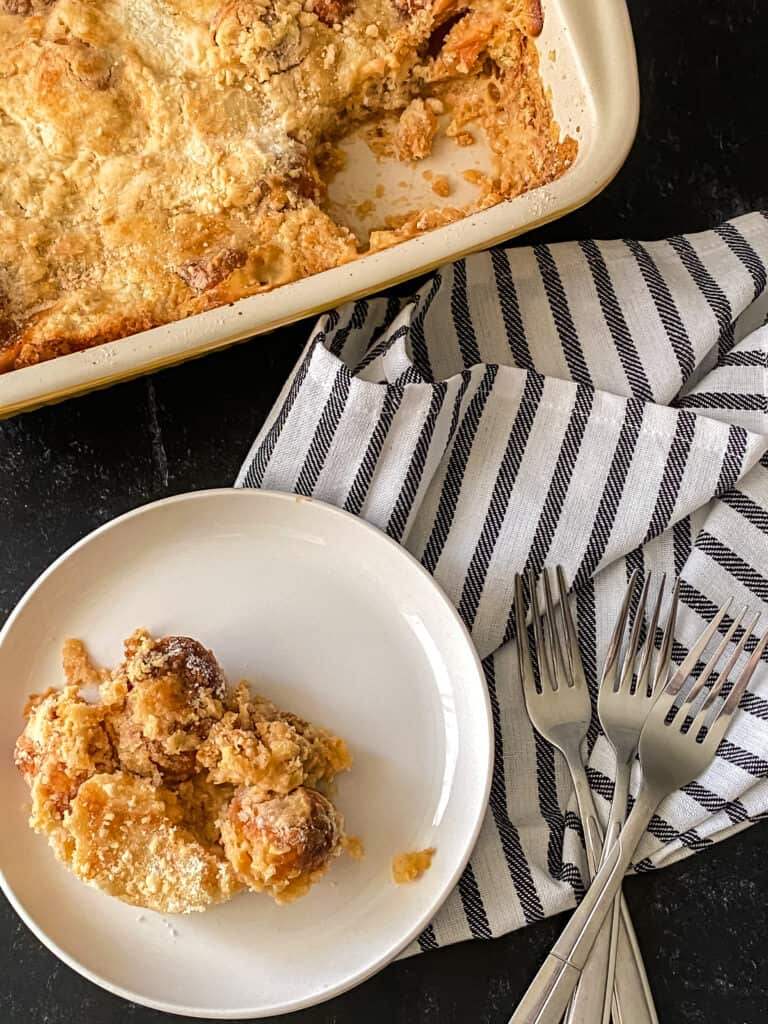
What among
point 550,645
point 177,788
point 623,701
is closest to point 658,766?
point 623,701

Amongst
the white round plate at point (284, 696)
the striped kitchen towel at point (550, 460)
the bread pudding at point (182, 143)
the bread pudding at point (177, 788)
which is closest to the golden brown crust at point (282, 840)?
the bread pudding at point (177, 788)

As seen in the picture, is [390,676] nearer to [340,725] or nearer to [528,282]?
[340,725]

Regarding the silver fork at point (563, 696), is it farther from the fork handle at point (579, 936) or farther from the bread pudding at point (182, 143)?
the bread pudding at point (182, 143)

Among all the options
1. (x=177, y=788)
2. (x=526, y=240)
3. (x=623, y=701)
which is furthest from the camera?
(x=526, y=240)

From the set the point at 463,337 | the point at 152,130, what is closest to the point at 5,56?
the point at 152,130

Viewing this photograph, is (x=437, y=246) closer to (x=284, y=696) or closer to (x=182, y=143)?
(x=182, y=143)

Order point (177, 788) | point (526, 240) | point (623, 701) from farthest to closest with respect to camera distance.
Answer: point (526, 240) → point (623, 701) → point (177, 788)

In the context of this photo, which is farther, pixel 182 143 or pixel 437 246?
pixel 182 143
